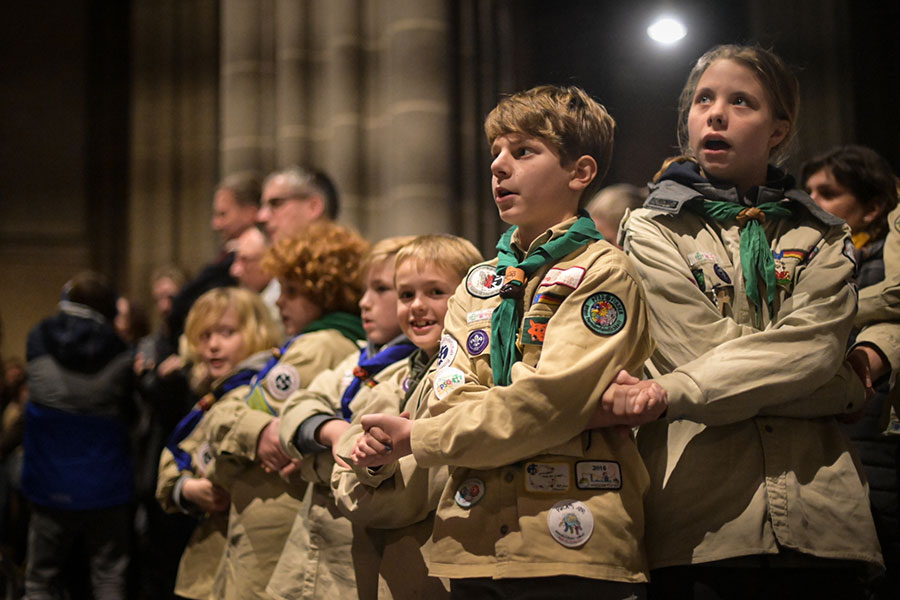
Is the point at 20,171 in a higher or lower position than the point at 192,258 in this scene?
higher

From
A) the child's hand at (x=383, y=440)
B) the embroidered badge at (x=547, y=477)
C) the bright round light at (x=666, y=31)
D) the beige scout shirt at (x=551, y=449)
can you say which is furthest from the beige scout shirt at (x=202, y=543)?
the bright round light at (x=666, y=31)

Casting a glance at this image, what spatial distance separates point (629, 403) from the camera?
1.84 m

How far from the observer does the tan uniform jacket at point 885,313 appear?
7.94 ft

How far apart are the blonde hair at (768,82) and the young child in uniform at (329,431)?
0.94 m

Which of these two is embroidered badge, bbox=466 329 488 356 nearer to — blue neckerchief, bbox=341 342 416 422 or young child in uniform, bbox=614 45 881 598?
young child in uniform, bbox=614 45 881 598

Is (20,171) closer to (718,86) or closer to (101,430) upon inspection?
(101,430)

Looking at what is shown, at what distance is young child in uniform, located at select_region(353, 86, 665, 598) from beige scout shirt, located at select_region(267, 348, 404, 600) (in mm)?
597

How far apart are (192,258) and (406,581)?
5.77 metres

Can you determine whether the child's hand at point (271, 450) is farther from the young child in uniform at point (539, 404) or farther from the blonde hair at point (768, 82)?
the blonde hair at point (768, 82)

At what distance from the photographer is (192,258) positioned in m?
7.66

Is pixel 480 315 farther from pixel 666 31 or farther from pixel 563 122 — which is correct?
pixel 666 31

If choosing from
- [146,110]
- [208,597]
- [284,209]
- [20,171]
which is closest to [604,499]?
[208,597]

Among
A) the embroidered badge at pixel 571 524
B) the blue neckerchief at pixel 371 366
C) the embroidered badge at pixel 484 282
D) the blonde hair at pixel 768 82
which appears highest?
the blonde hair at pixel 768 82

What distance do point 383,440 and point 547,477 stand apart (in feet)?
1.24
